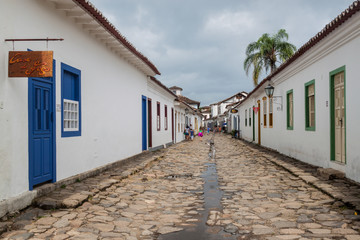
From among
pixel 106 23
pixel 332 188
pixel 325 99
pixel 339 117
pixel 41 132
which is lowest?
pixel 332 188

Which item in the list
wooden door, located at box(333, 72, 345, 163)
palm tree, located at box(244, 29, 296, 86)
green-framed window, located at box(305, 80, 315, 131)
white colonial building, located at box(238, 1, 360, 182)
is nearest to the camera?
white colonial building, located at box(238, 1, 360, 182)

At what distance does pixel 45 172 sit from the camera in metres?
5.98

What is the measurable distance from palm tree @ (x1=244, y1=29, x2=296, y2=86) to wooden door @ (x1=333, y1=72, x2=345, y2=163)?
1674cm

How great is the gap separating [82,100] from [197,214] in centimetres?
414

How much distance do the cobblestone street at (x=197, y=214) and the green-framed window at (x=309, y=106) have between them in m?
2.95

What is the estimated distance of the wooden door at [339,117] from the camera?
25.5 feet

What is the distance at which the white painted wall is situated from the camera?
15.9 ft

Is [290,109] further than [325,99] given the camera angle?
Yes

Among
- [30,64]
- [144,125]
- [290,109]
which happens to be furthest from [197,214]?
[144,125]

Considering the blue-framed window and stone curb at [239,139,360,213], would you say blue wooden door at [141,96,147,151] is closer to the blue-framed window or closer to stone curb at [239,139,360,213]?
the blue-framed window

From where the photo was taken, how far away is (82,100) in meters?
7.75

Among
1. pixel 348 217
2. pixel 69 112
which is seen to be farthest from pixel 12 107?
pixel 348 217

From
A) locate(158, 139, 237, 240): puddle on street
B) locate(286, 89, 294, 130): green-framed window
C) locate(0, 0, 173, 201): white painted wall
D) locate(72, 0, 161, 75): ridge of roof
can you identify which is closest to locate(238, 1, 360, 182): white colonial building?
locate(286, 89, 294, 130): green-framed window

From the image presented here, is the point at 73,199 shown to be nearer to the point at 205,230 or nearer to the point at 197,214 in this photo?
the point at 197,214
